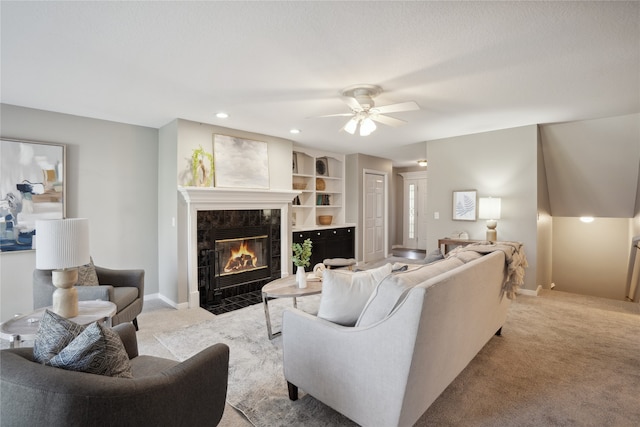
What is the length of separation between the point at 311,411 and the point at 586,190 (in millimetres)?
5082

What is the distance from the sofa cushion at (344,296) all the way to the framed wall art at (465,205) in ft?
11.7

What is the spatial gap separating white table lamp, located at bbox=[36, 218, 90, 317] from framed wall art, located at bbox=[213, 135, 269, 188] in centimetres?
229

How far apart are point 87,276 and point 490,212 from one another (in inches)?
192

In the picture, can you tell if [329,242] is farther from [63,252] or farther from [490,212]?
[63,252]

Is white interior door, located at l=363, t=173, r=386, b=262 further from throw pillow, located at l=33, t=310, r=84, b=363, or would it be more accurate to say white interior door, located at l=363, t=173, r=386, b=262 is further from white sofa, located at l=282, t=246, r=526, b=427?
throw pillow, located at l=33, t=310, r=84, b=363

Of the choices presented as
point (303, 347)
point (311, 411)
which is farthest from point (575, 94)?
point (311, 411)

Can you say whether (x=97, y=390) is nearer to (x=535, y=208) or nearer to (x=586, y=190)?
(x=535, y=208)

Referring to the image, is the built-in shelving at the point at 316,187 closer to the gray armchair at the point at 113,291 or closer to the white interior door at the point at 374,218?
the white interior door at the point at 374,218

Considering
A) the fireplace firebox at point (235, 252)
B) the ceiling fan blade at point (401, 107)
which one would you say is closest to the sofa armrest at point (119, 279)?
the fireplace firebox at point (235, 252)

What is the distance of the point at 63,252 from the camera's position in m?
1.98

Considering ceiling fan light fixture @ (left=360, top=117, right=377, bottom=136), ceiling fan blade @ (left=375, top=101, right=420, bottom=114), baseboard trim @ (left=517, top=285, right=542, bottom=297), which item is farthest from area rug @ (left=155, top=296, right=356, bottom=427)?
baseboard trim @ (left=517, top=285, right=542, bottom=297)

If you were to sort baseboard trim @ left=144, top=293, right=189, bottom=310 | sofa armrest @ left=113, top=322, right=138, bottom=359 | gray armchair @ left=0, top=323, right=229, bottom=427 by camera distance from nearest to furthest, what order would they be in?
gray armchair @ left=0, top=323, right=229, bottom=427
sofa armrest @ left=113, top=322, right=138, bottom=359
baseboard trim @ left=144, top=293, right=189, bottom=310

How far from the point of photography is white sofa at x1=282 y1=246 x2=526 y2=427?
4.78 feet

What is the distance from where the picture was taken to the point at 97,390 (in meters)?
1.01
